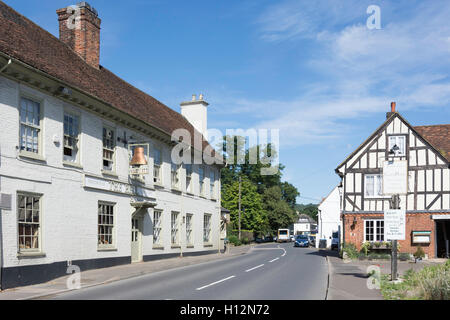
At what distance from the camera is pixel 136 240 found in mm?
24109

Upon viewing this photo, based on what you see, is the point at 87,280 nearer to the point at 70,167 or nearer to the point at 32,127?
the point at 70,167

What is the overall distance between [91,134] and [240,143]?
5905cm

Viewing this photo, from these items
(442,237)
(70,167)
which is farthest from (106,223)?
(442,237)

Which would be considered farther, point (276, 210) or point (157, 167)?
point (276, 210)

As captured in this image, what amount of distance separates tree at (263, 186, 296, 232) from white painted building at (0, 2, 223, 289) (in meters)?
55.3

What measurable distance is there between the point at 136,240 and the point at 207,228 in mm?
11452

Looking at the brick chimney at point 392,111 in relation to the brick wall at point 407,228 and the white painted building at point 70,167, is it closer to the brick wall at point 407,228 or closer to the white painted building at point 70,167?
the brick wall at point 407,228

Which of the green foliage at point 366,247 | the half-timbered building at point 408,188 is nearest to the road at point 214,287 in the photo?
the green foliage at point 366,247

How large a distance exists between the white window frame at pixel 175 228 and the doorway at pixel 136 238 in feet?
13.9

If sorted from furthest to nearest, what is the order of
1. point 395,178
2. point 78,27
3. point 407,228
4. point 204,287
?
point 407,228, point 78,27, point 395,178, point 204,287

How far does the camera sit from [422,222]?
30.8 meters

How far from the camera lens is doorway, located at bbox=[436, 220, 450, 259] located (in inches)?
1274

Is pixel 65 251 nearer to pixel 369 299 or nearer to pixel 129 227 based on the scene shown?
pixel 129 227

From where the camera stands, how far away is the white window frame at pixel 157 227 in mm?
26141
